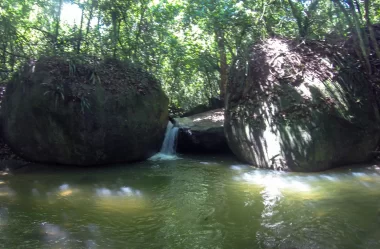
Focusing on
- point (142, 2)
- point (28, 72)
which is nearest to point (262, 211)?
point (28, 72)

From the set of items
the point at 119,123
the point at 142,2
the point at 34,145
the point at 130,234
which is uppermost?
the point at 142,2

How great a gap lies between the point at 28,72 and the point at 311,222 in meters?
7.04

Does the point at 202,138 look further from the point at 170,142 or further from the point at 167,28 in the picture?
the point at 167,28

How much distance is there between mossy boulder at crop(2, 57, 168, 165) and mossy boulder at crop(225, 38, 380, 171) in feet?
8.16

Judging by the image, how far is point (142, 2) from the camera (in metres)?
12.4

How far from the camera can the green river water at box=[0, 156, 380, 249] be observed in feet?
12.7

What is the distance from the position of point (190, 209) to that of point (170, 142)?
4835mm

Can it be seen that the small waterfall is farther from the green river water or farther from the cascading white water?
the green river water

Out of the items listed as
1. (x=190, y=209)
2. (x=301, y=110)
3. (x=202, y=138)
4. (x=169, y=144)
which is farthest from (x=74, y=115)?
(x=301, y=110)

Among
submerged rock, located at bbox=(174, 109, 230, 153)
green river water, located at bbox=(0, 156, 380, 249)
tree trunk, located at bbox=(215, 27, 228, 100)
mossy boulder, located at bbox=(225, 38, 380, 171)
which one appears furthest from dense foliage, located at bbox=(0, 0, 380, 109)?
green river water, located at bbox=(0, 156, 380, 249)

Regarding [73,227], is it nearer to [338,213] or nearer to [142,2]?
[338,213]

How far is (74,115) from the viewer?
25.3 feet

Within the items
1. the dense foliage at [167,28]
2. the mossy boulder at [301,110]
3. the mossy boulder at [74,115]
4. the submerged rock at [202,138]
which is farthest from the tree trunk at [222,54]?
the mossy boulder at [74,115]

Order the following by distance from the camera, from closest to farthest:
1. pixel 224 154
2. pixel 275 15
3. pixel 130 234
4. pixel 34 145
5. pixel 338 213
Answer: pixel 130 234
pixel 338 213
pixel 34 145
pixel 224 154
pixel 275 15
